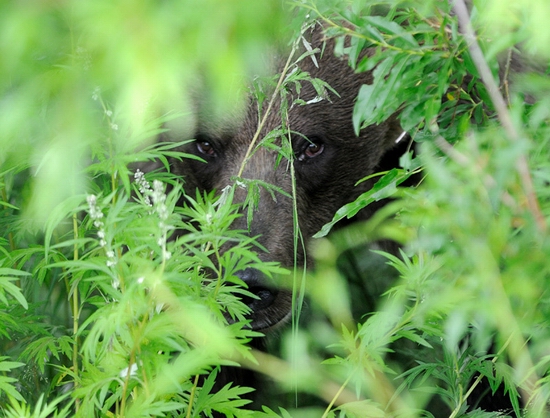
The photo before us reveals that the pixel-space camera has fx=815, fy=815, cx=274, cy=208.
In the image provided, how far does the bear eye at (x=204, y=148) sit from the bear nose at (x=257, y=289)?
24.8 inches

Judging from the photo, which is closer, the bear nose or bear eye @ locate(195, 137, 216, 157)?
the bear nose

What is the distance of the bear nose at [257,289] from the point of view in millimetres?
2266

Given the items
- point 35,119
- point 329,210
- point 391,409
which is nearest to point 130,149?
point 35,119

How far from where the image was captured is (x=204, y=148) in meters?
2.89

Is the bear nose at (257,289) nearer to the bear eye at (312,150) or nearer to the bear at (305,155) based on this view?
the bear at (305,155)

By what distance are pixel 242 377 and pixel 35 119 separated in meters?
1.69

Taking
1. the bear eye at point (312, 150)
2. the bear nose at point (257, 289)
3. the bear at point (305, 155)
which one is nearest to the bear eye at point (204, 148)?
the bear at point (305, 155)

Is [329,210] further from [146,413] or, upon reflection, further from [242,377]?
[146,413]

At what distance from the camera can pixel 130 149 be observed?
144cm

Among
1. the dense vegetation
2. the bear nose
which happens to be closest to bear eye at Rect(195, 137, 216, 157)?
the bear nose

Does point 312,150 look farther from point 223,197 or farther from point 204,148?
point 223,197

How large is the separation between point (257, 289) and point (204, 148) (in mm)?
732

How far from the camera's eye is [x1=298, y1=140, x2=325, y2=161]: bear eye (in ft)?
9.48

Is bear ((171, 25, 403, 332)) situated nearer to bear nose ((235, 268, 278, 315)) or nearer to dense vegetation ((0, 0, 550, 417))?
bear nose ((235, 268, 278, 315))
